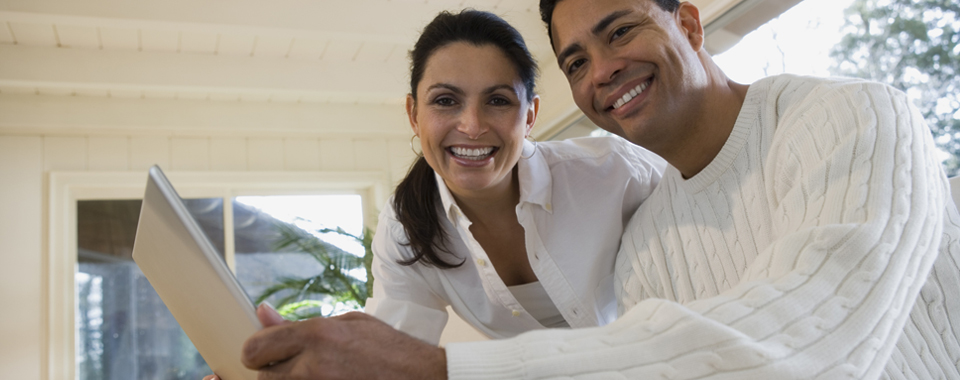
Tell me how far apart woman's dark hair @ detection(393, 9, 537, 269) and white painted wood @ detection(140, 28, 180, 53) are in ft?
9.20

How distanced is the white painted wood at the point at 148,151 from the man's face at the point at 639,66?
4.21 meters

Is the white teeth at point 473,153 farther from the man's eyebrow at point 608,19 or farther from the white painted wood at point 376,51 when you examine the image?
the white painted wood at point 376,51

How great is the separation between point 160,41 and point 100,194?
1350 mm

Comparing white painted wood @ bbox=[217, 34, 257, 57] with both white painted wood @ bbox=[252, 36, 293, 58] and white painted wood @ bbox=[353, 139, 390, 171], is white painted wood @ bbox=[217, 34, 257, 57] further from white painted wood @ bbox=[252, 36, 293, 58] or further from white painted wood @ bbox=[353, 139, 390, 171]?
white painted wood @ bbox=[353, 139, 390, 171]

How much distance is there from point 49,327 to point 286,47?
239cm

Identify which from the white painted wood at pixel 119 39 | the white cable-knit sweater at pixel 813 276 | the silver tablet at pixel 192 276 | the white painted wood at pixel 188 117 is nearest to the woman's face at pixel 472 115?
the white cable-knit sweater at pixel 813 276

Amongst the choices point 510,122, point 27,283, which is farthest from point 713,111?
point 27,283

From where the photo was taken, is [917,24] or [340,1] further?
[340,1]

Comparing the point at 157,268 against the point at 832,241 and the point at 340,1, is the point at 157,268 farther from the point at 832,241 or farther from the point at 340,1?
the point at 340,1

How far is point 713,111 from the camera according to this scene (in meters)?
1.44

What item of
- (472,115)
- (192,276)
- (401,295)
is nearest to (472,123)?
(472,115)

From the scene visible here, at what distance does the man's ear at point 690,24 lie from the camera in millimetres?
1519

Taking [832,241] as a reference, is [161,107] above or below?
above

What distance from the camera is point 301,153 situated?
5328 millimetres
